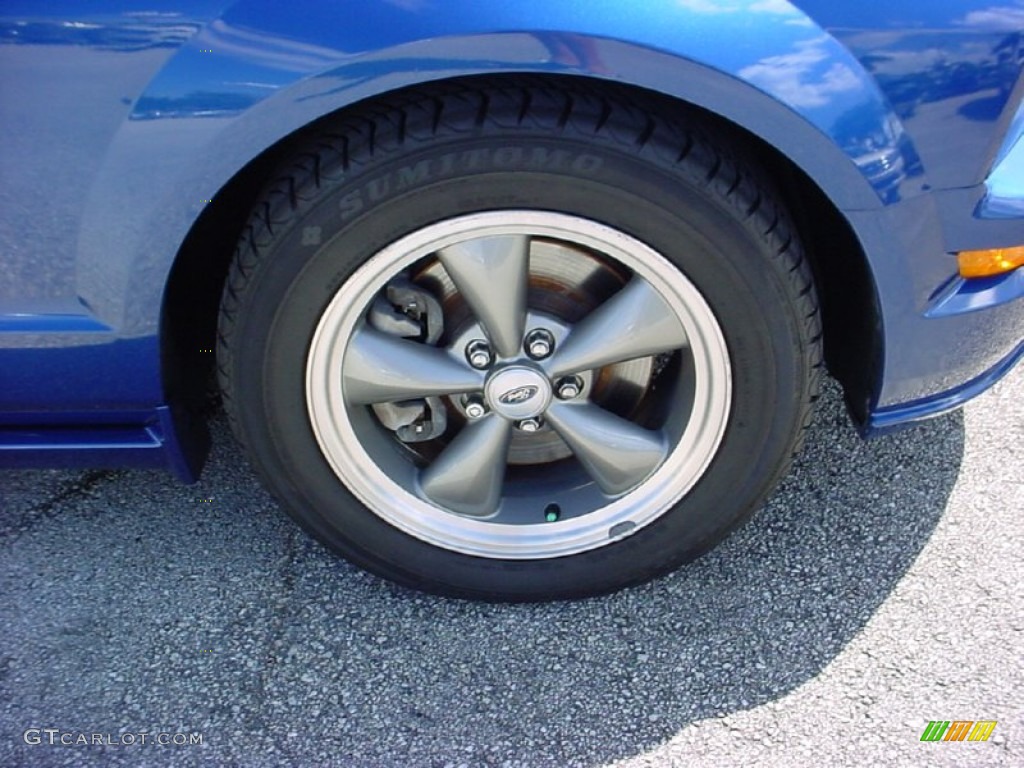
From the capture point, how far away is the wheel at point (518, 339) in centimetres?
161

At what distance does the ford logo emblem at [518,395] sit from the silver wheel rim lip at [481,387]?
10.4 inches

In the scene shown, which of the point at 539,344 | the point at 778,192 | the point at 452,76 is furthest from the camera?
the point at 539,344

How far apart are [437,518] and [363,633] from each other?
0.27 metres

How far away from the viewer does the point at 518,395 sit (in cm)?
188

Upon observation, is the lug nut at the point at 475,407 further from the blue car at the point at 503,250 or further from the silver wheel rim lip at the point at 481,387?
the silver wheel rim lip at the point at 481,387

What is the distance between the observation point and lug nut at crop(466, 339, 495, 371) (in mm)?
1883

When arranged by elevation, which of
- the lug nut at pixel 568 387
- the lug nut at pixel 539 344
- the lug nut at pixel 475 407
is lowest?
the lug nut at pixel 475 407

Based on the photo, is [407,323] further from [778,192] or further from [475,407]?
[778,192]

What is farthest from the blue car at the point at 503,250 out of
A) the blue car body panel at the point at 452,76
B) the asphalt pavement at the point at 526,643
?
the asphalt pavement at the point at 526,643

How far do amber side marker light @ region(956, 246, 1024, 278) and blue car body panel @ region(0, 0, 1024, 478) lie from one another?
0.02 metres

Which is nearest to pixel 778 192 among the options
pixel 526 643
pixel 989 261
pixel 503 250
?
pixel 989 261

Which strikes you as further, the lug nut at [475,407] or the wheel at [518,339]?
the lug nut at [475,407]

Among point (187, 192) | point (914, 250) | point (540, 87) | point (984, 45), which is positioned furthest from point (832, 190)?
point (187, 192)

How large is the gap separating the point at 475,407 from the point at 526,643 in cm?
47
